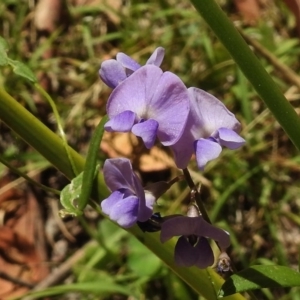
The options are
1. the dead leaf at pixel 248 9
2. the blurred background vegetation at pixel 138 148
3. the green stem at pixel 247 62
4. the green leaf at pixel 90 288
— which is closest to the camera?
the green stem at pixel 247 62

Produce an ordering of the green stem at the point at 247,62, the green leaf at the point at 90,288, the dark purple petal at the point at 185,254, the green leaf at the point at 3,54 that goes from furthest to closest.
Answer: the green leaf at the point at 90,288 → the green leaf at the point at 3,54 → the dark purple petal at the point at 185,254 → the green stem at the point at 247,62

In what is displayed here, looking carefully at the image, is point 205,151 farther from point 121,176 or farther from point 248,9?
point 248,9

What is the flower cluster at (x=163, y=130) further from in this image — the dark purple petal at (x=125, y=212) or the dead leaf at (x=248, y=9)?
the dead leaf at (x=248, y=9)

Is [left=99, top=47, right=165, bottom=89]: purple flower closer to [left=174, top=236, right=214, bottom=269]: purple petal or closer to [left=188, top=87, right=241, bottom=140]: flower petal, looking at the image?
[left=188, top=87, right=241, bottom=140]: flower petal

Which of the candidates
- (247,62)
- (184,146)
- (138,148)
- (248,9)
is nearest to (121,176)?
(184,146)

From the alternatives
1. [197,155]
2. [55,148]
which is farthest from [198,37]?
[197,155]

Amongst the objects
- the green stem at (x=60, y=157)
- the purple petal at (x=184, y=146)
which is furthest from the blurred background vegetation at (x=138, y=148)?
the purple petal at (x=184, y=146)

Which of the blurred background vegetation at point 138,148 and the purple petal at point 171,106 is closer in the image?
the purple petal at point 171,106
